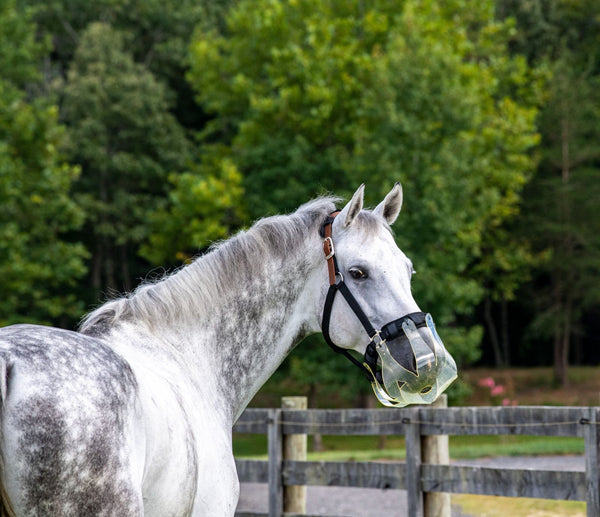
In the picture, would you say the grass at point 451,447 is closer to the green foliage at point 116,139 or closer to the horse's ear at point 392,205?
the green foliage at point 116,139

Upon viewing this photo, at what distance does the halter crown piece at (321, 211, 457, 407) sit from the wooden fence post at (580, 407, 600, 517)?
2.22m

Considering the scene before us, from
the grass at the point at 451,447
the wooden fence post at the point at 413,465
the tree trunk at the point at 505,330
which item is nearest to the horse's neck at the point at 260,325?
the wooden fence post at the point at 413,465

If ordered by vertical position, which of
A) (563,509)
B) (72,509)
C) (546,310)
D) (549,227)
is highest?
(549,227)

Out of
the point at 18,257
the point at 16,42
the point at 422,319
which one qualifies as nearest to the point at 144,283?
the point at 422,319

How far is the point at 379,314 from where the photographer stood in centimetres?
354

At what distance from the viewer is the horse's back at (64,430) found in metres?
2.39

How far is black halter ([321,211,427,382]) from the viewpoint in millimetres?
3451

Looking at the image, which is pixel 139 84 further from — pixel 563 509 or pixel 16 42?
pixel 563 509

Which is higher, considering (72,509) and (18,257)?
(18,257)

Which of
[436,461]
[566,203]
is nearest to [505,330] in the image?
[566,203]

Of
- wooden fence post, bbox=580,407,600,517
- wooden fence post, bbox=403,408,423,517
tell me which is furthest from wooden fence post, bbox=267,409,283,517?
wooden fence post, bbox=580,407,600,517

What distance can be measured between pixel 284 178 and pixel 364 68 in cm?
380

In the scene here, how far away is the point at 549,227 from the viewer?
26.3m

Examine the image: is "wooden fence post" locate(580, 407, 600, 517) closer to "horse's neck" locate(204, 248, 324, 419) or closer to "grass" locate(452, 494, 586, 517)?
"horse's neck" locate(204, 248, 324, 419)
